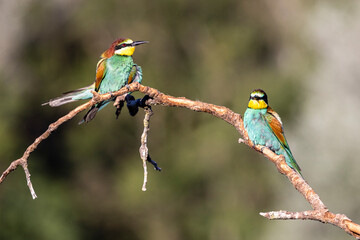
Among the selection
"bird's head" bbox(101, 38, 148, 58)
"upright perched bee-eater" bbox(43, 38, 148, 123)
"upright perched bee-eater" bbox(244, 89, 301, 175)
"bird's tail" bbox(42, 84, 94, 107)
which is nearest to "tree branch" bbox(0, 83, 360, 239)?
"bird's tail" bbox(42, 84, 94, 107)

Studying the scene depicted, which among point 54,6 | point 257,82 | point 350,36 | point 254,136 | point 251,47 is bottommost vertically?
point 254,136

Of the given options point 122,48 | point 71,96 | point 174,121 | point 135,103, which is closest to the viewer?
point 135,103

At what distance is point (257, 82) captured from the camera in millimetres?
11289

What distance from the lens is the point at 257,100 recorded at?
3713 mm

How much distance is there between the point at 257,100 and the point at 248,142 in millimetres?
1413

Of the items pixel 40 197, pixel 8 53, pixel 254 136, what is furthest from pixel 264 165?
pixel 254 136

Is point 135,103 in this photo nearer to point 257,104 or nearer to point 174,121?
point 257,104

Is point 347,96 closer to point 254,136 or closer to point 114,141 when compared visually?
point 114,141

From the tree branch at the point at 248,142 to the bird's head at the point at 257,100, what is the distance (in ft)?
4.21

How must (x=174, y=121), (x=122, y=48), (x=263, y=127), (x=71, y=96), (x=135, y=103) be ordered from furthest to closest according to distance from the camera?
1. (x=174, y=121)
2. (x=122, y=48)
3. (x=263, y=127)
4. (x=71, y=96)
5. (x=135, y=103)

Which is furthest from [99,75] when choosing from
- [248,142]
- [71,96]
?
[248,142]

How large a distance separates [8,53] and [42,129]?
1518mm

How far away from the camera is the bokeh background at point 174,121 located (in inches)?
401

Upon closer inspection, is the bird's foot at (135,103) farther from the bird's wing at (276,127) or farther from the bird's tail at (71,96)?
the bird's wing at (276,127)
